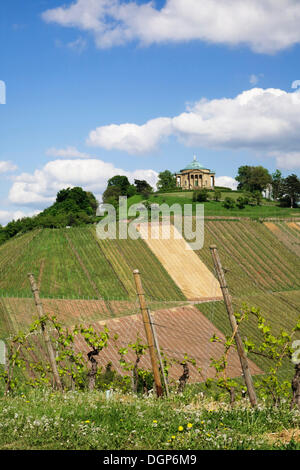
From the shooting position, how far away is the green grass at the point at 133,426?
30.9 feet

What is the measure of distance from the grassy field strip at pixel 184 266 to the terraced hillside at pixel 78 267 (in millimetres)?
1230

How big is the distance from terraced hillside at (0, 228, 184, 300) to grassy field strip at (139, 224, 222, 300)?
123 cm

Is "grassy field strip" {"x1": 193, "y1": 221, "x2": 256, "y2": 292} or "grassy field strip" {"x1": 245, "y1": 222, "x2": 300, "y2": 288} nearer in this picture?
"grassy field strip" {"x1": 193, "y1": 221, "x2": 256, "y2": 292}

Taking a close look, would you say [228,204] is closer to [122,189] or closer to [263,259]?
[263,259]

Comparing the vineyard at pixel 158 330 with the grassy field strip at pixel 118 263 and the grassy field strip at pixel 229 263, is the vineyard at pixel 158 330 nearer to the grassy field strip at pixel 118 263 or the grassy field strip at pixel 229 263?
the grassy field strip at pixel 118 263

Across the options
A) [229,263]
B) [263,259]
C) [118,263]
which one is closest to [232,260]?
[229,263]

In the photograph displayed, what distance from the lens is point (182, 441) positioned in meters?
9.34

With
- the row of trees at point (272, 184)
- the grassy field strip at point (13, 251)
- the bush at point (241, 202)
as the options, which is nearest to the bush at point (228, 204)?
the bush at point (241, 202)

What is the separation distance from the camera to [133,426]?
10.2 m

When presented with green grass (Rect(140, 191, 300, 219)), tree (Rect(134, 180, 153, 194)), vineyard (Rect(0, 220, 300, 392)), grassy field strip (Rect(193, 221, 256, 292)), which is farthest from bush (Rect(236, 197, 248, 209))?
tree (Rect(134, 180, 153, 194))

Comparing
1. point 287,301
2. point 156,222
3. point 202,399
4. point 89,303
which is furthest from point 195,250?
point 202,399

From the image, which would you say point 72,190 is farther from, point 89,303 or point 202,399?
point 202,399

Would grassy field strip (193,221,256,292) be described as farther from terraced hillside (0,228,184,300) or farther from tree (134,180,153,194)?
tree (134,180,153,194)

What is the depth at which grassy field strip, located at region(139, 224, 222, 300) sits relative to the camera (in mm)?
61094
